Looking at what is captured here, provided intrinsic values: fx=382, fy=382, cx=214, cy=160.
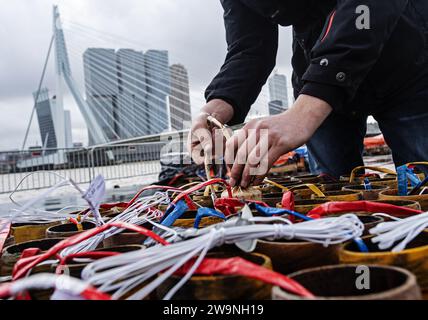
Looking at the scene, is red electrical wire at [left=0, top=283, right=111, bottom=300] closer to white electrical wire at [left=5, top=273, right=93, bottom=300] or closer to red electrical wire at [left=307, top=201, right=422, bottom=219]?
white electrical wire at [left=5, top=273, right=93, bottom=300]

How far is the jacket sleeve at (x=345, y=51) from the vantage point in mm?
915

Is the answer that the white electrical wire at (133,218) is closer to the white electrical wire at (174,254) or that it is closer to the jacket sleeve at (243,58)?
the white electrical wire at (174,254)

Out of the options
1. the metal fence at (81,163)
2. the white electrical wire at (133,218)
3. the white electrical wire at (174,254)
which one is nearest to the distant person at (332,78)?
the white electrical wire at (133,218)

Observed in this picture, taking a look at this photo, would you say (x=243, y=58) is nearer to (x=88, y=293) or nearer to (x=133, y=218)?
(x=133, y=218)

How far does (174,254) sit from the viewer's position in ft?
1.27

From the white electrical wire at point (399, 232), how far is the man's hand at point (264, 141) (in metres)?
0.37

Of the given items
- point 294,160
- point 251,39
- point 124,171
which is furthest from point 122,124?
point 251,39

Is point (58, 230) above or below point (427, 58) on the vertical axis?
below

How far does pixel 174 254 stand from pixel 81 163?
8.08 m

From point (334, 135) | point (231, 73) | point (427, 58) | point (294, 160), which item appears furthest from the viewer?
point (294, 160)

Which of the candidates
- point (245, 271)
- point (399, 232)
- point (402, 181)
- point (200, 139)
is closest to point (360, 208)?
point (399, 232)

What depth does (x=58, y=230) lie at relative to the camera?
2.50 feet
